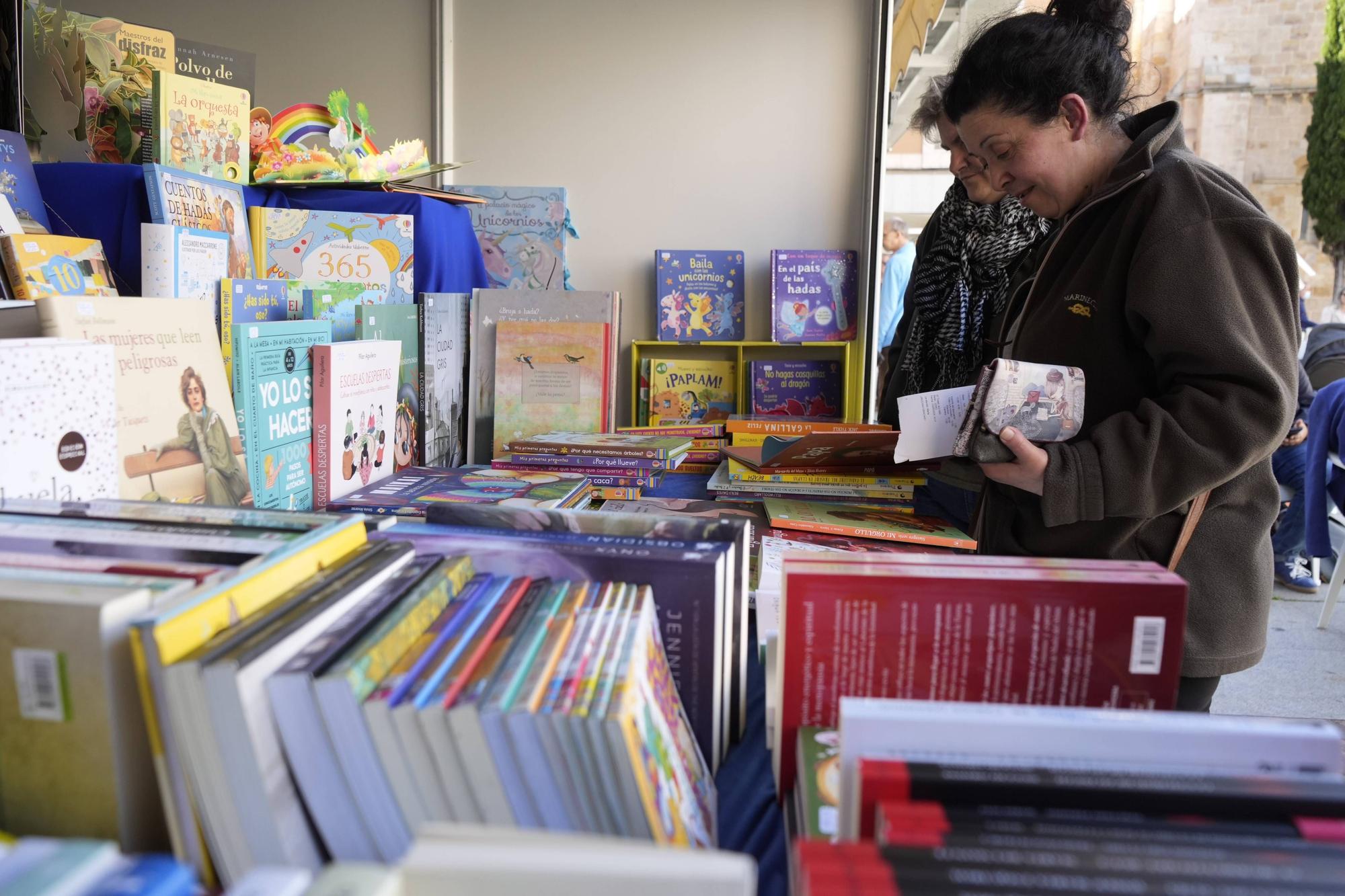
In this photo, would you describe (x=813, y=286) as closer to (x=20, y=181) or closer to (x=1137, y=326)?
(x=1137, y=326)

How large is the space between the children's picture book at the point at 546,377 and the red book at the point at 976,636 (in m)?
1.34

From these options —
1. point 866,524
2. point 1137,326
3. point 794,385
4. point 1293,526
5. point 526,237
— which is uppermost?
point 526,237

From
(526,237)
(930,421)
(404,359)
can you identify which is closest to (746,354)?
(526,237)

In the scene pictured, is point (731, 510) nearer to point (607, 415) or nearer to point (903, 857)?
point (607, 415)

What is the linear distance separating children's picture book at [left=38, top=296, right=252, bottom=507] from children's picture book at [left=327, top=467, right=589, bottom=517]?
210 mm

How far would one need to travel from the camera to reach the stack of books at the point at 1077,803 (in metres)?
0.41

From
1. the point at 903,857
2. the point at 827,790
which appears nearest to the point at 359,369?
the point at 827,790

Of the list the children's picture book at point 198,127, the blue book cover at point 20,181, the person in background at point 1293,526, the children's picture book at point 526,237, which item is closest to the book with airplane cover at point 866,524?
the children's picture book at point 198,127

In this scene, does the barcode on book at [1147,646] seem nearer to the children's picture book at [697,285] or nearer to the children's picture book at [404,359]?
the children's picture book at [404,359]

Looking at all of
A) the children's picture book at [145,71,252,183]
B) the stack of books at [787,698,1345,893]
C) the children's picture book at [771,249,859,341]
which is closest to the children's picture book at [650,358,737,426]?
the children's picture book at [771,249,859,341]

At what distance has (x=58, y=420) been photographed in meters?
0.86

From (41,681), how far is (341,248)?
1381 mm

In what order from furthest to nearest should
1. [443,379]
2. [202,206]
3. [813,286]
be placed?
1. [813,286]
2. [443,379]
3. [202,206]

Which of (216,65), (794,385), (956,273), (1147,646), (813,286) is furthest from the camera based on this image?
(794,385)
